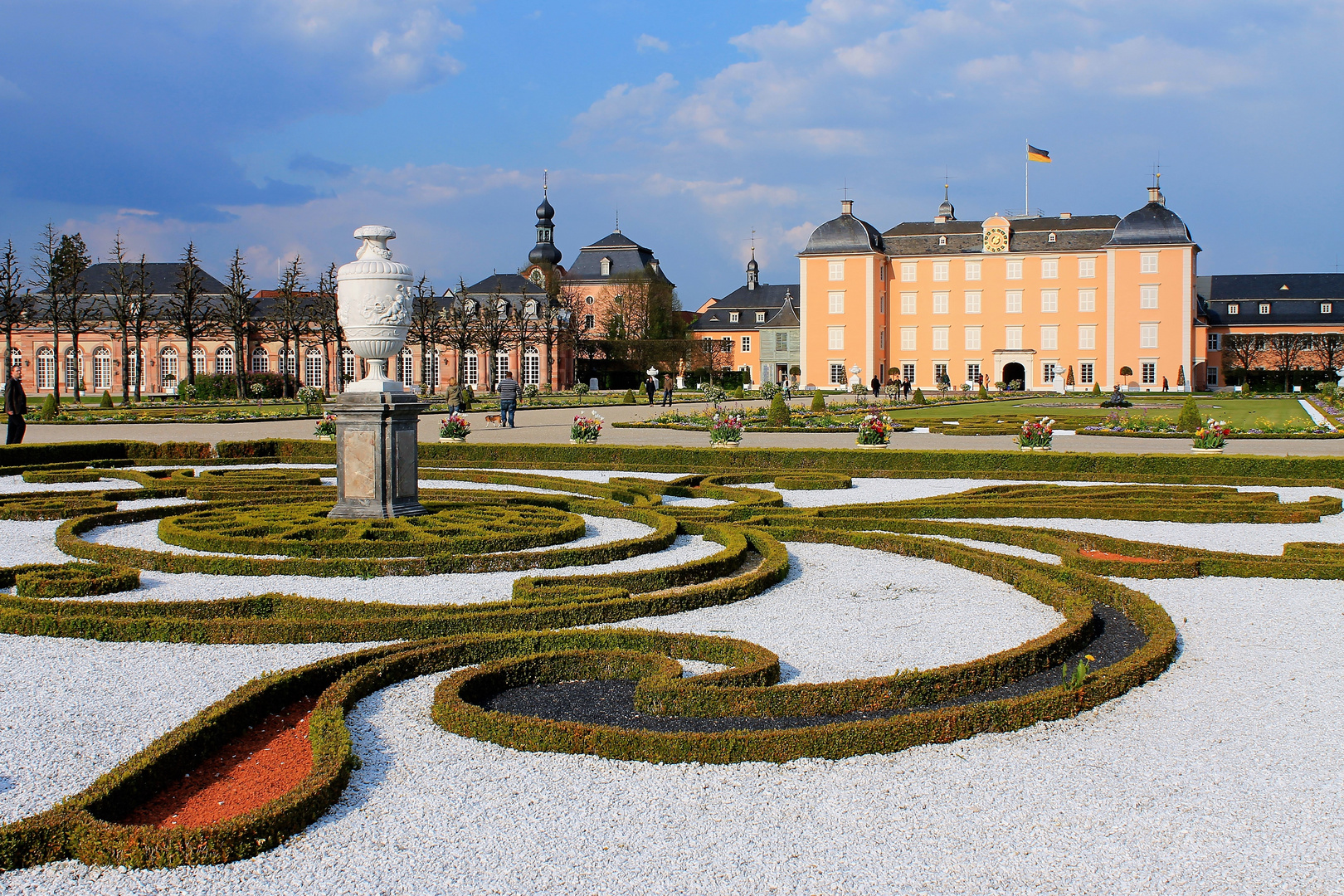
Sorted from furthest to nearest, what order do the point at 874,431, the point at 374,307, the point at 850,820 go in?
the point at 874,431
the point at 374,307
the point at 850,820

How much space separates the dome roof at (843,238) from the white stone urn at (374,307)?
48.8 m

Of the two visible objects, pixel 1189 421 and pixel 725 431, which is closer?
pixel 725 431

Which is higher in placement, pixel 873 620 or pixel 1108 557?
pixel 1108 557

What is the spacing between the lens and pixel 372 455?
7973 millimetres

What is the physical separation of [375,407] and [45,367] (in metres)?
55.9

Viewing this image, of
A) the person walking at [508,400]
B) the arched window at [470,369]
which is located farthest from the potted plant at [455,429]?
the arched window at [470,369]

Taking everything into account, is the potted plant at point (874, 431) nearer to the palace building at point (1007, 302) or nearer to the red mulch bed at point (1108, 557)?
the red mulch bed at point (1108, 557)

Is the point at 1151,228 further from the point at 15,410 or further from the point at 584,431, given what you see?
the point at 15,410

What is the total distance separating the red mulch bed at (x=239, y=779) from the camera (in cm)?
301

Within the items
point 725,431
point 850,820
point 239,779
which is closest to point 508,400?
point 725,431

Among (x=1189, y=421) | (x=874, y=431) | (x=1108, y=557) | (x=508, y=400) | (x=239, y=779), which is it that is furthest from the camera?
(x=508, y=400)

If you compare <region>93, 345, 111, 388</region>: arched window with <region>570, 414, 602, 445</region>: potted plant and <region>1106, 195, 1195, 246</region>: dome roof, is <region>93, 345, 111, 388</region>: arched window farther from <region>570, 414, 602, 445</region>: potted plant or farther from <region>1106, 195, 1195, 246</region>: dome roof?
<region>1106, 195, 1195, 246</region>: dome roof

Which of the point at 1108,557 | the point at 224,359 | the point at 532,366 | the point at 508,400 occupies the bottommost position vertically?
the point at 1108,557

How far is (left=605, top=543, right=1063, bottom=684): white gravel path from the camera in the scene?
4.71 meters
